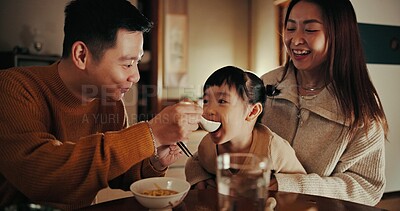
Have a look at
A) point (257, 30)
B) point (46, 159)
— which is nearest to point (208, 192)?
point (46, 159)

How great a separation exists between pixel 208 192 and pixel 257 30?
4095 mm

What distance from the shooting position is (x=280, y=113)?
5.35ft

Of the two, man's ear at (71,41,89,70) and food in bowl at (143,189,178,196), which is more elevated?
man's ear at (71,41,89,70)

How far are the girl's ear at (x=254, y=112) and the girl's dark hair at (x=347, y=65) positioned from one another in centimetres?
32

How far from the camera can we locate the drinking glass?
713mm

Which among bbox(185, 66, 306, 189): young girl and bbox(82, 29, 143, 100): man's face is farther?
bbox(185, 66, 306, 189): young girl

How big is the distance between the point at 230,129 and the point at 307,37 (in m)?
0.51

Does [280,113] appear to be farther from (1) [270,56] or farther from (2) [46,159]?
(1) [270,56]

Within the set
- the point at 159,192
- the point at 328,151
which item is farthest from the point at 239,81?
the point at 159,192

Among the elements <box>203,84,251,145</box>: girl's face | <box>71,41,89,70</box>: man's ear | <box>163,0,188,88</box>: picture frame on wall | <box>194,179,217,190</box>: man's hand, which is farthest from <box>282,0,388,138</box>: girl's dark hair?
<box>163,0,188,88</box>: picture frame on wall

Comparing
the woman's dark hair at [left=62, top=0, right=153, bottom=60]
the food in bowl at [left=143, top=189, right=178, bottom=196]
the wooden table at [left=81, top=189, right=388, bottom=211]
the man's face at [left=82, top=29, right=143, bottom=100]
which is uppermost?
the woman's dark hair at [left=62, top=0, right=153, bottom=60]

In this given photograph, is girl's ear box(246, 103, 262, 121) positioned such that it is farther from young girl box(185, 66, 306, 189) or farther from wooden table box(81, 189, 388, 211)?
wooden table box(81, 189, 388, 211)

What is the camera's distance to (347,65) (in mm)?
1496

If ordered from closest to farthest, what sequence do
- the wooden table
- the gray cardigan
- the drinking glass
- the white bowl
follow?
the drinking glass
the white bowl
the wooden table
the gray cardigan
